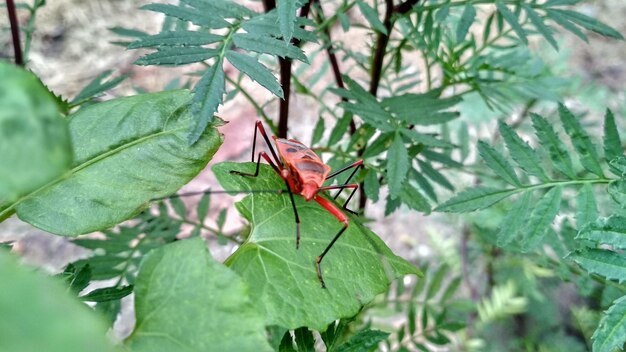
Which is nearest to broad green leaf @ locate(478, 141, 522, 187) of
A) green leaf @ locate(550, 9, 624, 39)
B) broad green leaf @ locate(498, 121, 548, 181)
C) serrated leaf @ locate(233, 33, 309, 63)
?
broad green leaf @ locate(498, 121, 548, 181)

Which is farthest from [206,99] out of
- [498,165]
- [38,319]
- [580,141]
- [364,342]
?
[580,141]

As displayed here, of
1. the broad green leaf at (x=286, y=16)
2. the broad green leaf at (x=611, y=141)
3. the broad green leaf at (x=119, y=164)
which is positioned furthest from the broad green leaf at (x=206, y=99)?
the broad green leaf at (x=611, y=141)

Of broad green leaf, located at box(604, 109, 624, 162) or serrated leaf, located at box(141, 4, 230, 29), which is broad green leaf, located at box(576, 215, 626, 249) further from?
serrated leaf, located at box(141, 4, 230, 29)

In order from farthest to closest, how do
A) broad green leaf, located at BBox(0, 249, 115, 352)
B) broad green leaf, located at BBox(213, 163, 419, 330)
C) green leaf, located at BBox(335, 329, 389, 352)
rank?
green leaf, located at BBox(335, 329, 389, 352) < broad green leaf, located at BBox(213, 163, 419, 330) < broad green leaf, located at BBox(0, 249, 115, 352)

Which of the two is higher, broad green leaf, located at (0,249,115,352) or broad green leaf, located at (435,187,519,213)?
broad green leaf, located at (0,249,115,352)

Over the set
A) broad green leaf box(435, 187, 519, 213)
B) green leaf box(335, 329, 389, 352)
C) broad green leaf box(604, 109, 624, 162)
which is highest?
broad green leaf box(604, 109, 624, 162)

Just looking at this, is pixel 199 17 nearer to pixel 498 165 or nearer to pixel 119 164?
pixel 119 164
